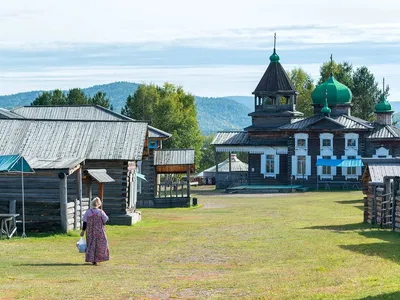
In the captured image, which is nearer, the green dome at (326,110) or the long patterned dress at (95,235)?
the long patterned dress at (95,235)

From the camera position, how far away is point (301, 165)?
3135 inches

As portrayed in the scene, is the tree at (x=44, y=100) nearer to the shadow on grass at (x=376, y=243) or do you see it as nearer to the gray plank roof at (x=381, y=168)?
the gray plank roof at (x=381, y=168)

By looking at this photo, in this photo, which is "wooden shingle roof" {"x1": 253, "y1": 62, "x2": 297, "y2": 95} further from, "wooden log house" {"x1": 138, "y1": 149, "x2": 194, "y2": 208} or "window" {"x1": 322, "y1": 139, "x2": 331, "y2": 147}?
"wooden log house" {"x1": 138, "y1": 149, "x2": 194, "y2": 208}

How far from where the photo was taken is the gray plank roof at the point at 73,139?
3844 centimetres

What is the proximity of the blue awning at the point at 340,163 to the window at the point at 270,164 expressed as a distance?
467cm

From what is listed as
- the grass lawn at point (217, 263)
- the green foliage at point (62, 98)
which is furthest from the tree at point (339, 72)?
the grass lawn at point (217, 263)

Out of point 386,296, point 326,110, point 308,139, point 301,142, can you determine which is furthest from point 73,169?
point 326,110

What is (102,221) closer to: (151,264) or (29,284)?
(151,264)

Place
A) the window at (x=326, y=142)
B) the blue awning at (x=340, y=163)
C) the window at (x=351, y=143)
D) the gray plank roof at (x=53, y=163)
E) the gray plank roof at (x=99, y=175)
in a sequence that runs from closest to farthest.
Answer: the gray plank roof at (x=53, y=163)
the gray plank roof at (x=99, y=175)
the blue awning at (x=340, y=163)
the window at (x=351, y=143)
the window at (x=326, y=142)

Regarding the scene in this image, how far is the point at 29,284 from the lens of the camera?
18828 mm

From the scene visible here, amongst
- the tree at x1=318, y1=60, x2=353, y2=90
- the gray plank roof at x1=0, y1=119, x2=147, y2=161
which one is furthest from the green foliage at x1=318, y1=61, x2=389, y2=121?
the gray plank roof at x1=0, y1=119, x2=147, y2=161

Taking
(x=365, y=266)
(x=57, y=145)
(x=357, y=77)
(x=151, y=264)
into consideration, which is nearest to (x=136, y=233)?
(x=57, y=145)

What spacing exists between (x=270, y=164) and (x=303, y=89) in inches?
1665

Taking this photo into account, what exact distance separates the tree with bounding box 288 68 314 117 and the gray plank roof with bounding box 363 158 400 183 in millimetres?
78196
